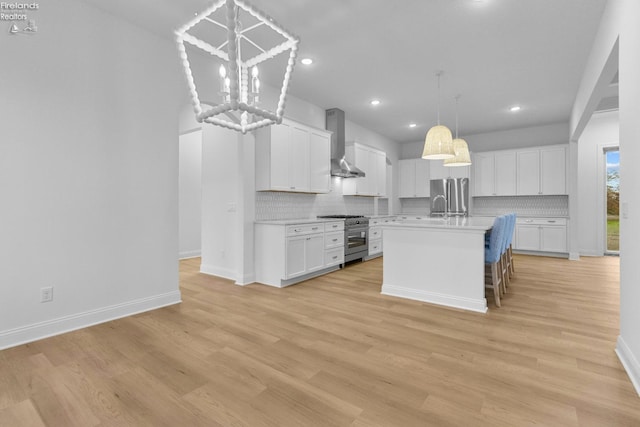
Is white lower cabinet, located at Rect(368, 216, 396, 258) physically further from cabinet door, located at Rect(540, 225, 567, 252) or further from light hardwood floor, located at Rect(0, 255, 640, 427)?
cabinet door, located at Rect(540, 225, 567, 252)

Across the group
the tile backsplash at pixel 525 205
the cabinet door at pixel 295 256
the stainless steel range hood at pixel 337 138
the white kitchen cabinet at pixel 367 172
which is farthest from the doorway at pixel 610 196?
the cabinet door at pixel 295 256

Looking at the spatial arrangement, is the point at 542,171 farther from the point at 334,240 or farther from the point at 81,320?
the point at 81,320

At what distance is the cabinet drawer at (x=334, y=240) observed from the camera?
4.93 m

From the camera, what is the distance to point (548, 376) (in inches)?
76.5

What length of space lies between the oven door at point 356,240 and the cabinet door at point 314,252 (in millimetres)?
733

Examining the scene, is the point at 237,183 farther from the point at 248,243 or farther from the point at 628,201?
the point at 628,201

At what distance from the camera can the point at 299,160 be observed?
4883mm

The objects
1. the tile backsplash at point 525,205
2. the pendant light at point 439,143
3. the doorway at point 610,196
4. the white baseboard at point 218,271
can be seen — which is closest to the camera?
the pendant light at point 439,143

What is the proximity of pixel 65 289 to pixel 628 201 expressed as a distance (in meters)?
4.34

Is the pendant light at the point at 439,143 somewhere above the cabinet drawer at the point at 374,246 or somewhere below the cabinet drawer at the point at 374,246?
above

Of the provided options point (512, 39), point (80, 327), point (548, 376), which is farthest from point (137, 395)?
point (512, 39)

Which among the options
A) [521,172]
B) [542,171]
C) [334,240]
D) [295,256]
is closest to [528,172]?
[521,172]

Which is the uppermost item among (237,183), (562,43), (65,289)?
(562,43)

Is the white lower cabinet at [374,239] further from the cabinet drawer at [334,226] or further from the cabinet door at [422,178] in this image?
the cabinet door at [422,178]
